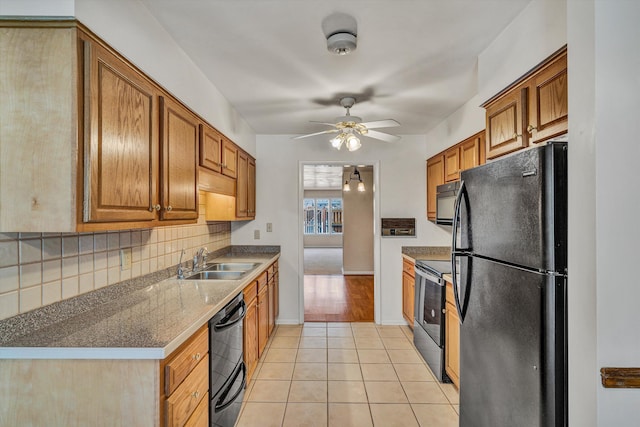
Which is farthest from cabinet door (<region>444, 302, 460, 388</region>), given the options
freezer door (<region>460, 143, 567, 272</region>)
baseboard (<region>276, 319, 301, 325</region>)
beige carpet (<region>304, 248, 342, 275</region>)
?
beige carpet (<region>304, 248, 342, 275</region>)

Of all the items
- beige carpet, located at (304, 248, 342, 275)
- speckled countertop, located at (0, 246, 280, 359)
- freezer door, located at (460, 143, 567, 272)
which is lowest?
beige carpet, located at (304, 248, 342, 275)

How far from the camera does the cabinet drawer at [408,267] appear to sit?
11.7 feet

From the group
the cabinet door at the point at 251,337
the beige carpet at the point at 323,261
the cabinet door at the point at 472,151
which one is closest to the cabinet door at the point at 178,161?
the cabinet door at the point at 251,337

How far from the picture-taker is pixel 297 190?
405 centimetres

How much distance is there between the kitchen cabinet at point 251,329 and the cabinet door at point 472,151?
213 cm

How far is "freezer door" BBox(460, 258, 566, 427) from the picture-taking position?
114 cm

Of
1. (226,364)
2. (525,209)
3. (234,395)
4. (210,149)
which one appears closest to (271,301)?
(234,395)

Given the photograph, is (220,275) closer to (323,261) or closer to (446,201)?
(446,201)

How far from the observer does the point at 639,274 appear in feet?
3.43

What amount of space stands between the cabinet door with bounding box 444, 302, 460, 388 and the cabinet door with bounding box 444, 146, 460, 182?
129cm

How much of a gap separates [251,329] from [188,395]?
4.17ft

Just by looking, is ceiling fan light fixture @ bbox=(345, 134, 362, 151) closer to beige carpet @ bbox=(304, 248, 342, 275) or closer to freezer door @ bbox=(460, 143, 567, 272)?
freezer door @ bbox=(460, 143, 567, 272)

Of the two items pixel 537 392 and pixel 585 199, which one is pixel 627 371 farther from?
pixel 585 199

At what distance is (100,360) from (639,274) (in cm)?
186
